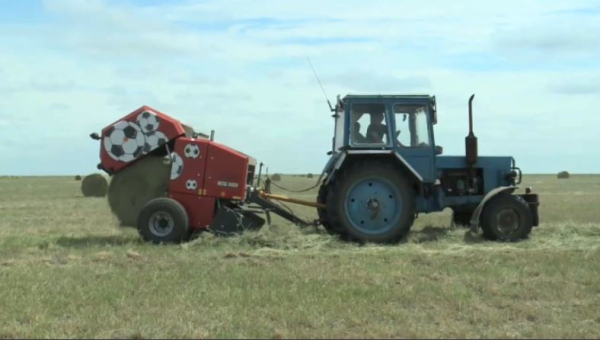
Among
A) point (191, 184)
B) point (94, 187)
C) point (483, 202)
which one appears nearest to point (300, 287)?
point (191, 184)

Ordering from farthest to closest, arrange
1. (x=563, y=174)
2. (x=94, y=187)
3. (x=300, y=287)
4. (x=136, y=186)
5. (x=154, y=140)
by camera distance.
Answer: (x=563, y=174) < (x=94, y=187) < (x=136, y=186) < (x=154, y=140) < (x=300, y=287)

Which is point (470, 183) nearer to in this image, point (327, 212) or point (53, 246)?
point (327, 212)

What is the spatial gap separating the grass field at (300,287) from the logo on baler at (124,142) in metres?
1.30

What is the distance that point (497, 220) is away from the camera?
1166cm

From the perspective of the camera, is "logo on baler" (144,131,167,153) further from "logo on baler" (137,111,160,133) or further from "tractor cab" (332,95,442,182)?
"tractor cab" (332,95,442,182)

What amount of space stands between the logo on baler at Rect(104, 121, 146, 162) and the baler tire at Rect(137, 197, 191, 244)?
92 cm

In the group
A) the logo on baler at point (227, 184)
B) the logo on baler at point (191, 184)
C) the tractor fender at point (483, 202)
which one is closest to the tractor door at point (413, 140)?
the tractor fender at point (483, 202)

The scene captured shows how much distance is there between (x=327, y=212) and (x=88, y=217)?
7.91 m

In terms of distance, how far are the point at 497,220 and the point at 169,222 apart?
15.8 feet

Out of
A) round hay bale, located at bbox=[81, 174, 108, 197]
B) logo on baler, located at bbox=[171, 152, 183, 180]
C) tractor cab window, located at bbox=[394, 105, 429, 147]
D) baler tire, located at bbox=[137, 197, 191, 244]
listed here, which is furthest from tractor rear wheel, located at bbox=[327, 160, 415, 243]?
round hay bale, located at bbox=[81, 174, 108, 197]

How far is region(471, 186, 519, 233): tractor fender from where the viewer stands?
11.4m

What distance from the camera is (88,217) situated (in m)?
17.7

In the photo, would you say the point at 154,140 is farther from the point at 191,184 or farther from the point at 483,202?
the point at 483,202

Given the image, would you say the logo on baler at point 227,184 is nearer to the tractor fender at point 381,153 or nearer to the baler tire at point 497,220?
the tractor fender at point 381,153
